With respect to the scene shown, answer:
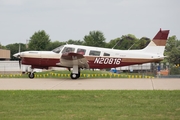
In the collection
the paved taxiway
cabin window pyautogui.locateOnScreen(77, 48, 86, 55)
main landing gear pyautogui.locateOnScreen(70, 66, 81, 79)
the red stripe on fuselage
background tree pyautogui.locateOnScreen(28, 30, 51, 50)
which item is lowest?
the paved taxiway

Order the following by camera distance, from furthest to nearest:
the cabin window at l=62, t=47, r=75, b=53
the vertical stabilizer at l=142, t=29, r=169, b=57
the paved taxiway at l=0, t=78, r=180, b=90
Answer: the vertical stabilizer at l=142, t=29, r=169, b=57, the cabin window at l=62, t=47, r=75, b=53, the paved taxiway at l=0, t=78, r=180, b=90

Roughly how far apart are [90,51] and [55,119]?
1321 centimetres

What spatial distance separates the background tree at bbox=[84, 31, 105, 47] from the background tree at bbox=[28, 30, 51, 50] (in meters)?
9.07

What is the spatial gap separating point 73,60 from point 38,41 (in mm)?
50317

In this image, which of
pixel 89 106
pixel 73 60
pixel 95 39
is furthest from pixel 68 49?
pixel 95 39

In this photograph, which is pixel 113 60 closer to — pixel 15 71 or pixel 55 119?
pixel 55 119

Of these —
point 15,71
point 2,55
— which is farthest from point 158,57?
point 2,55

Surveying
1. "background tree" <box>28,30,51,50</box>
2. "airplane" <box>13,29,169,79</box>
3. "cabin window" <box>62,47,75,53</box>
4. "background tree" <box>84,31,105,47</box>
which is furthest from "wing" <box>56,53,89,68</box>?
"background tree" <box>84,31,105,47</box>

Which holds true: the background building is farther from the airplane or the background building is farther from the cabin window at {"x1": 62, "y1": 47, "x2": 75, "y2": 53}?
the cabin window at {"x1": 62, "y1": 47, "x2": 75, "y2": 53}

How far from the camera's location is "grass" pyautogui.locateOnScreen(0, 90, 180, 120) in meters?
7.77

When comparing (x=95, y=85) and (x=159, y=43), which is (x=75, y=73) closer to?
(x=95, y=85)

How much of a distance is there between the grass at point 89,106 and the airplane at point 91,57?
29.8 feet

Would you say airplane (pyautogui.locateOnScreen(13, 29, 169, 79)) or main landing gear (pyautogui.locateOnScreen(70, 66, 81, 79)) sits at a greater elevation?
airplane (pyautogui.locateOnScreen(13, 29, 169, 79))

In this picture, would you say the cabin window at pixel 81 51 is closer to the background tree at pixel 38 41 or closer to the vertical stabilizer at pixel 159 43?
the vertical stabilizer at pixel 159 43
